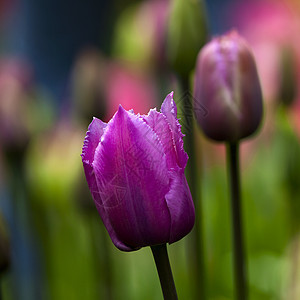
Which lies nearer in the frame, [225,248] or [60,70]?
[225,248]

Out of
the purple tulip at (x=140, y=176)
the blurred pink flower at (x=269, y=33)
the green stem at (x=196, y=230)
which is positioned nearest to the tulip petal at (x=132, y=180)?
the purple tulip at (x=140, y=176)

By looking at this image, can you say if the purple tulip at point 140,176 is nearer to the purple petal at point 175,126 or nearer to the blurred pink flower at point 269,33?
the purple petal at point 175,126

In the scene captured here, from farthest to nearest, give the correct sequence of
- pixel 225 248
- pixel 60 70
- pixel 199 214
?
pixel 60 70, pixel 225 248, pixel 199 214

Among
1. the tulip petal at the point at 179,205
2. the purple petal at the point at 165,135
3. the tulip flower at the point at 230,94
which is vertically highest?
the tulip flower at the point at 230,94

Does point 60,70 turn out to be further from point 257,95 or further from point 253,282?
point 257,95

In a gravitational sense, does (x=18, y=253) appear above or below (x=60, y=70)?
below

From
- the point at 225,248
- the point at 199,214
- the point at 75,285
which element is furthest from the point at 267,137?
the point at 199,214

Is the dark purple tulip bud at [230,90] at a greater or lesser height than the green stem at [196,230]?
greater

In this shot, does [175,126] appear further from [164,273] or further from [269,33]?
[269,33]
